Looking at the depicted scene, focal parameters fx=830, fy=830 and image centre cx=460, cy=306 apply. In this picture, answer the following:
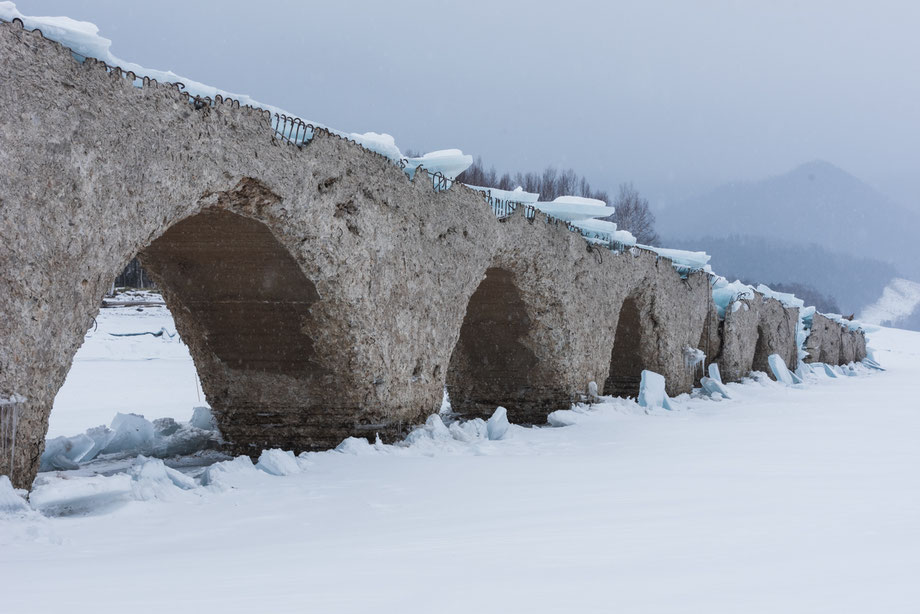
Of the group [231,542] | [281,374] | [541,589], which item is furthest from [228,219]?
[541,589]

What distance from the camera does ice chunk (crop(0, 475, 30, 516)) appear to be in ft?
10.7

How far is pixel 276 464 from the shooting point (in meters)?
4.50

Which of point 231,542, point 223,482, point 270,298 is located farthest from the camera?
point 270,298

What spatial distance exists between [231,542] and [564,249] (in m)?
5.45

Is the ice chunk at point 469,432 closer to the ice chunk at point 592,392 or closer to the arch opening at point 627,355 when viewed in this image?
the ice chunk at point 592,392

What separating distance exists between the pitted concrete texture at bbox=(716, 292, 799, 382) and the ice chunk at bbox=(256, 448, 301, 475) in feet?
31.7

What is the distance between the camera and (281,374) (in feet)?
19.7

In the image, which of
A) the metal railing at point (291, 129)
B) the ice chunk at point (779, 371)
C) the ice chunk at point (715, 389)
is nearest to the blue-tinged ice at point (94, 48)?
the metal railing at point (291, 129)

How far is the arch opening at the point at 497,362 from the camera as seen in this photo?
8.02 m

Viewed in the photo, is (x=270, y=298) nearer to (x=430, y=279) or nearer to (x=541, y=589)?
(x=430, y=279)

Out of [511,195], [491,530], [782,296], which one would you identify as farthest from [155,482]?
[782,296]

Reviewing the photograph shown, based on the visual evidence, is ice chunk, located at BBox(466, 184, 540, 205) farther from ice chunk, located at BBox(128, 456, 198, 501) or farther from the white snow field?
ice chunk, located at BBox(128, 456, 198, 501)

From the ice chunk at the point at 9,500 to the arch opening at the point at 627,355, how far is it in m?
7.68

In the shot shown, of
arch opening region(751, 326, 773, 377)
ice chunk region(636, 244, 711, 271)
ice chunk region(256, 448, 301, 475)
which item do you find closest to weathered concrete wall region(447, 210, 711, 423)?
ice chunk region(636, 244, 711, 271)
